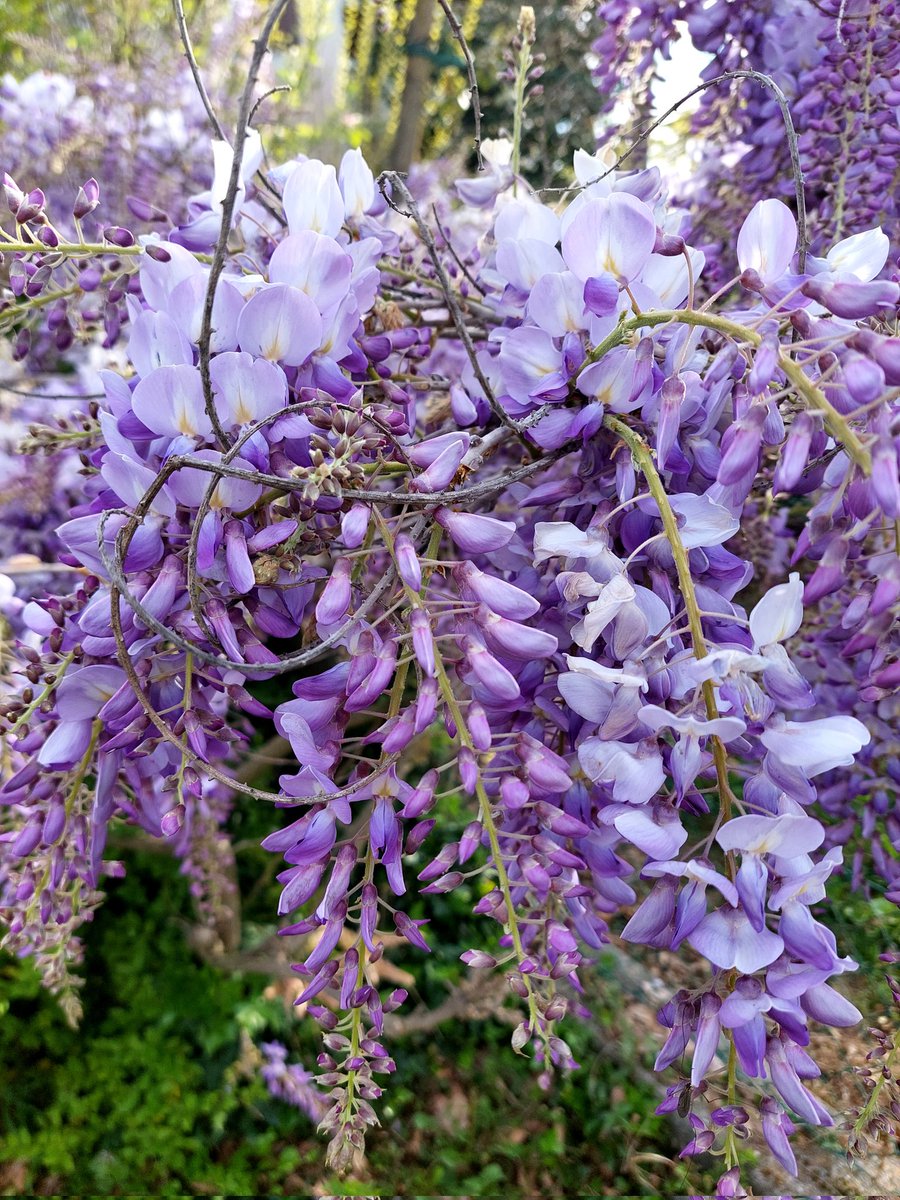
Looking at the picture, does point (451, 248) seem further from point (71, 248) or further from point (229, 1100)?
point (229, 1100)

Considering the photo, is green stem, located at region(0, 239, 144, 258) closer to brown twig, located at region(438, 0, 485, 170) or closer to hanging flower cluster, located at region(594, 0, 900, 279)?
brown twig, located at region(438, 0, 485, 170)

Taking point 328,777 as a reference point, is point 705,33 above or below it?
above

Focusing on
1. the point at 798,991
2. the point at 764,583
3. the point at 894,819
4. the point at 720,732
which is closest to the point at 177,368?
the point at 720,732

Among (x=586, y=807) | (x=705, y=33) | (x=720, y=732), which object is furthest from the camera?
(x=705, y=33)

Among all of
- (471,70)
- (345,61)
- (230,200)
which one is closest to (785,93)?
(471,70)

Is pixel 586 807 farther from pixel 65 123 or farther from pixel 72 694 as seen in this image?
pixel 65 123

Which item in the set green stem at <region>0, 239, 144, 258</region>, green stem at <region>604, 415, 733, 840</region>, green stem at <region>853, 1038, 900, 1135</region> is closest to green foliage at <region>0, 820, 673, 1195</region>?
green stem at <region>853, 1038, 900, 1135</region>
